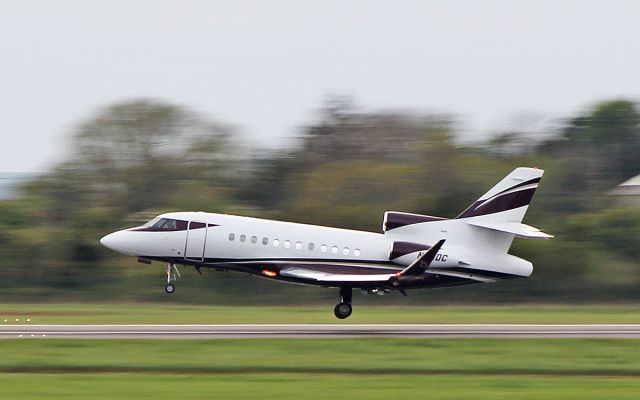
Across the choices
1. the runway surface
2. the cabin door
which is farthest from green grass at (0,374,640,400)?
the cabin door

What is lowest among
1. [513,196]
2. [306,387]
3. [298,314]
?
[306,387]

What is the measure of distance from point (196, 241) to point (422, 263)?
7.37 meters

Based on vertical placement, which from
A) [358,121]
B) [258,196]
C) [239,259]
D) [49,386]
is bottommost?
[49,386]

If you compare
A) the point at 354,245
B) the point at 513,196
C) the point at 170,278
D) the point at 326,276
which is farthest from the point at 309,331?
the point at 513,196

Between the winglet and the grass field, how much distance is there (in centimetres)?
266

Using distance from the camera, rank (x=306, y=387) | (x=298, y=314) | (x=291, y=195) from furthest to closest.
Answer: (x=291, y=195) < (x=298, y=314) < (x=306, y=387)

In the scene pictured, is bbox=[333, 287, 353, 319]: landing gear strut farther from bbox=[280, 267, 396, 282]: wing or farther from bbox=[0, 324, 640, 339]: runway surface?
bbox=[280, 267, 396, 282]: wing

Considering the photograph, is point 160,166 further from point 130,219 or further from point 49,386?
point 49,386

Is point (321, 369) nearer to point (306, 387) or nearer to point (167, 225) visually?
point (306, 387)

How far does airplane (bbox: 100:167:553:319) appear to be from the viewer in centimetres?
3428

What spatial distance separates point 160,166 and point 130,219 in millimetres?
6053

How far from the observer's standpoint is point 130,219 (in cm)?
5406

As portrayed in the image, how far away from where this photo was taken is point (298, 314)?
1587 inches

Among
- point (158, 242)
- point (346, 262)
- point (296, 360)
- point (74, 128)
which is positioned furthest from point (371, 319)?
point (74, 128)
